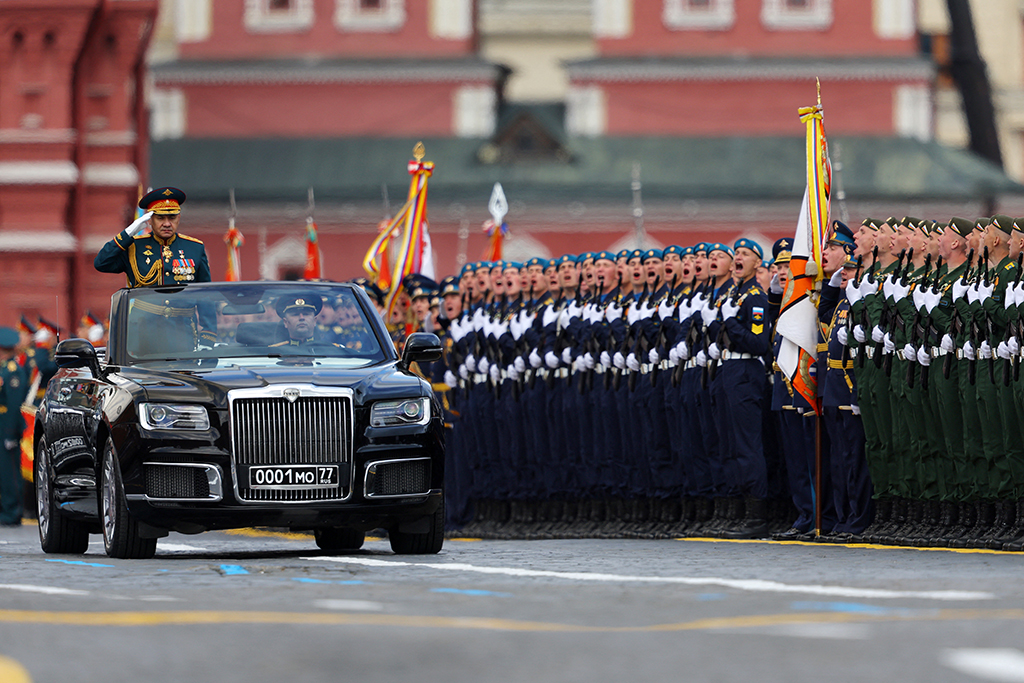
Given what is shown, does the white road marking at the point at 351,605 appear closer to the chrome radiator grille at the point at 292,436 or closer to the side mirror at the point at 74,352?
the chrome radiator grille at the point at 292,436

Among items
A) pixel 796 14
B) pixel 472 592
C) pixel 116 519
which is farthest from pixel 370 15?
pixel 472 592

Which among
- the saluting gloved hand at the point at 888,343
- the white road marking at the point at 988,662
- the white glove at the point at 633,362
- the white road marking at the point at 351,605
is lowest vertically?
the white road marking at the point at 351,605

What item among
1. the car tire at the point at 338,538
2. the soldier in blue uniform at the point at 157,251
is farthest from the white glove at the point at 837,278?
the soldier in blue uniform at the point at 157,251

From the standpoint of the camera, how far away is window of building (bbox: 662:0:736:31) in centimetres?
5503

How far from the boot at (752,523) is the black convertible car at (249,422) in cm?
286

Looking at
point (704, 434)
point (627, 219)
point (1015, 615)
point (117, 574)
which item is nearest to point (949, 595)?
point (1015, 615)

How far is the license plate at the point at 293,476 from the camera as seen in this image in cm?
1304

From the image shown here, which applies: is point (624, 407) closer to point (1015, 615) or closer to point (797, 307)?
point (797, 307)

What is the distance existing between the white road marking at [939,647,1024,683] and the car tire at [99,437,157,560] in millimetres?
6477

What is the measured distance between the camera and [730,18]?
55094 mm

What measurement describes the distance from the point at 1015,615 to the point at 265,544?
348 inches

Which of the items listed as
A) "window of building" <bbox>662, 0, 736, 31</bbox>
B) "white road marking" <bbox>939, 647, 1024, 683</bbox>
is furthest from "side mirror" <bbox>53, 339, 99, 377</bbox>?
"window of building" <bbox>662, 0, 736, 31</bbox>

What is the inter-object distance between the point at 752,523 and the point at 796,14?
39938mm

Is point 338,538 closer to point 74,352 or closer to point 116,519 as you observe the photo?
point 116,519
